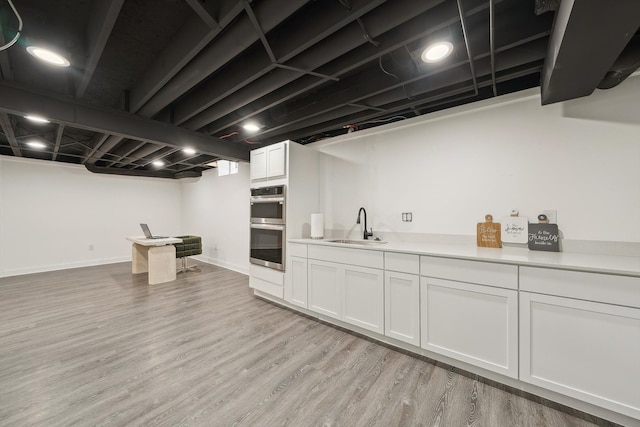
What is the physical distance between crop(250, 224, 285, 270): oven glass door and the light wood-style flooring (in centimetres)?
67

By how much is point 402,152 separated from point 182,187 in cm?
693

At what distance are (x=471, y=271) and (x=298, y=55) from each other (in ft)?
7.29

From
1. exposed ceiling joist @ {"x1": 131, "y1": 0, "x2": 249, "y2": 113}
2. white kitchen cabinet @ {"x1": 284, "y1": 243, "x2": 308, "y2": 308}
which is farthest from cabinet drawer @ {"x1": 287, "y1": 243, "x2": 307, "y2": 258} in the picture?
exposed ceiling joist @ {"x1": 131, "y1": 0, "x2": 249, "y2": 113}

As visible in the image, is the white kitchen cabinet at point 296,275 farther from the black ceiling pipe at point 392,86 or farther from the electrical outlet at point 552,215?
the electrical outlet at point 552,215

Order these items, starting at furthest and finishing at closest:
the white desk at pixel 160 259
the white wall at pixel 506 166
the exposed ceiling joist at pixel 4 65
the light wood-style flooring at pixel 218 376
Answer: the white desk at pixel 160 259 → the white wall at pixel 506 166 → the exposed ceiling joist at pixel 4 65 → the light wood-style flooring at pixel 218 376

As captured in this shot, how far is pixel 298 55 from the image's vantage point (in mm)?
1914

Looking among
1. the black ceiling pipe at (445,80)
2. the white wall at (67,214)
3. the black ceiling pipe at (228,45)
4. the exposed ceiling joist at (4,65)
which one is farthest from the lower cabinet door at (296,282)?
the white wall at (67,214)

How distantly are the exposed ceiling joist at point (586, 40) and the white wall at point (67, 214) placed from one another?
27.1 ft

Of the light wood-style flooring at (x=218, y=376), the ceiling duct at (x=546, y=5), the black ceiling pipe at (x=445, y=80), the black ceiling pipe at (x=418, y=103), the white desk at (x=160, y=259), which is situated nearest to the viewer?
the ceiling duct at (x=546, y=5)

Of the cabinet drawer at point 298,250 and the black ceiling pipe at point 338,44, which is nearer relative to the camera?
the black ceiling pipe at point 338,44

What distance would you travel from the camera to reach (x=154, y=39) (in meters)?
1.97

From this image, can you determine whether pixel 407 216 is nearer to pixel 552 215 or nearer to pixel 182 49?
pixel 552 215

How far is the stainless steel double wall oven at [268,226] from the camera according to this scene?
322cm

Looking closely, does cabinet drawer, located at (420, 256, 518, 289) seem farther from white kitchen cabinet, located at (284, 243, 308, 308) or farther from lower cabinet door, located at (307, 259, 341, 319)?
white kitchen cabinet, located at (284, 243, 308, 308)
